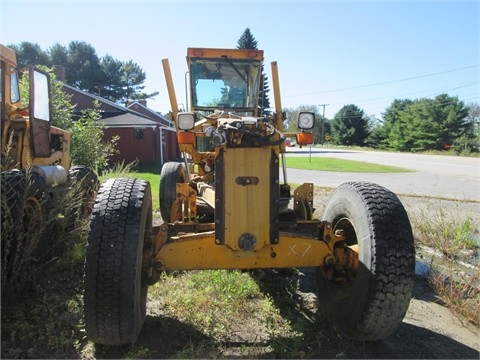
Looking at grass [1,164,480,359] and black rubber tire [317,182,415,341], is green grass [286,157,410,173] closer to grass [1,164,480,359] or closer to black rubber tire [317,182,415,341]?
grass [1,164,480,359]

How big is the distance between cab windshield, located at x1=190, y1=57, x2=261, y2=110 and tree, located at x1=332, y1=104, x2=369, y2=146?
220 feet

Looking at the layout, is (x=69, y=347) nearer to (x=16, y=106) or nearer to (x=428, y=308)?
(x=428, y=308)

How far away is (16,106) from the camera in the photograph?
543 cm

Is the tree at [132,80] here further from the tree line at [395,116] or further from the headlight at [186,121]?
the headlight at [186,121]

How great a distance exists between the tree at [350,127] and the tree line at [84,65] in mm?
37343

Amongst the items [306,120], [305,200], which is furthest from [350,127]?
[305,200]

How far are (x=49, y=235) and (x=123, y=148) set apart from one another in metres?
21.3

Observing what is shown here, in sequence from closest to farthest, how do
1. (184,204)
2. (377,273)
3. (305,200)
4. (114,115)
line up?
(377,273) → (184,204) → (305,200) → (114,115)

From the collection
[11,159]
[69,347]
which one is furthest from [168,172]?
[69,347]

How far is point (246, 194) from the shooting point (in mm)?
2896

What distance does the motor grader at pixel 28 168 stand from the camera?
3.40 metres

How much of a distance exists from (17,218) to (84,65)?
2246 inches

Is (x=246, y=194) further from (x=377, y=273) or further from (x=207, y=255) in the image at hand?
(x=377, y=273)

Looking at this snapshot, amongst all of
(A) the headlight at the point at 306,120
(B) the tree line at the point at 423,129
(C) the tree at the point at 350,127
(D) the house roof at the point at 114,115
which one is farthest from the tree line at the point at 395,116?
(A) the headlight at the point at 306,120
